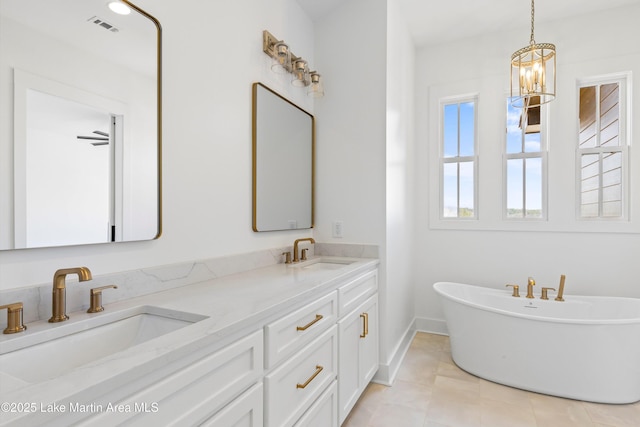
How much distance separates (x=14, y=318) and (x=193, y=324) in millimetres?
460

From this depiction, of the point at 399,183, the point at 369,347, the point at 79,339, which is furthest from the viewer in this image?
the point at 399,183

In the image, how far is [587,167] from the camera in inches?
117

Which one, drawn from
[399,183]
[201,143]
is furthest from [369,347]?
[201,143]

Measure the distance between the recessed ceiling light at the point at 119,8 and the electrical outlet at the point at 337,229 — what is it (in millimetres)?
1776

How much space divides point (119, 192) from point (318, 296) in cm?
90

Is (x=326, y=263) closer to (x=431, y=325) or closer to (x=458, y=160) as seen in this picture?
(x=431, y=325)

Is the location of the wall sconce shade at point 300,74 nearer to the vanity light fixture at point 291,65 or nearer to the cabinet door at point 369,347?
the vanity light fixture at point 291,65

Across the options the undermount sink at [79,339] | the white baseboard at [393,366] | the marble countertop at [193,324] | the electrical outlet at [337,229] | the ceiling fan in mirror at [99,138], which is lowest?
the white baseboard at [393,366]

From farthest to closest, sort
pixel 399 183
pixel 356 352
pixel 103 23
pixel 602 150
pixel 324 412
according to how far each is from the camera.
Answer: pixel 602 150 → pixel 399 183 → pixel 356 352 → pixel 324 412 → pixel 103 23

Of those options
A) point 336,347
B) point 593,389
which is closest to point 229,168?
point 336,347

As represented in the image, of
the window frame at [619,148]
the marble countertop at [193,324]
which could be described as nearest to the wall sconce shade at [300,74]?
the marble countertop at [193,324]

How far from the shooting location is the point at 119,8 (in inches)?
49.4

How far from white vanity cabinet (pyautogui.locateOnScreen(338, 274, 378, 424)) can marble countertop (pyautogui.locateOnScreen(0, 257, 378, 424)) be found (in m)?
0.22

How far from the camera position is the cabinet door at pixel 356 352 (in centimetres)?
176
